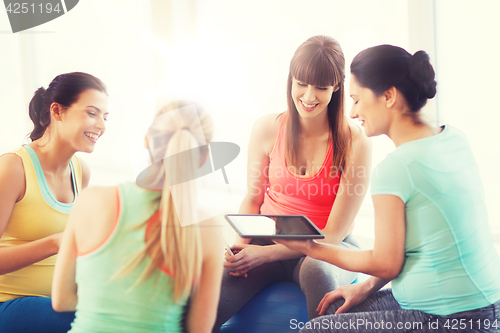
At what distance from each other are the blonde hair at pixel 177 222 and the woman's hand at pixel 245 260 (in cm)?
30

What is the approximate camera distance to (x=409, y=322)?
0.71m

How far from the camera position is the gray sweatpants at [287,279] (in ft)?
2.98

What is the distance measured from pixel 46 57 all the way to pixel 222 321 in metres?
1.08

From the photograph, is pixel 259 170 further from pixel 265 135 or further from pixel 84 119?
pixel 84 119

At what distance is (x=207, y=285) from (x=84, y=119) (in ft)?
1.76

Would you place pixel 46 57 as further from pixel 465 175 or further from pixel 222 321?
pixel 465 175

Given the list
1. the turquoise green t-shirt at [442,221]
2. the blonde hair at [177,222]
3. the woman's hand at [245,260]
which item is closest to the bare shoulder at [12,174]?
the blonde hair at [177,222]

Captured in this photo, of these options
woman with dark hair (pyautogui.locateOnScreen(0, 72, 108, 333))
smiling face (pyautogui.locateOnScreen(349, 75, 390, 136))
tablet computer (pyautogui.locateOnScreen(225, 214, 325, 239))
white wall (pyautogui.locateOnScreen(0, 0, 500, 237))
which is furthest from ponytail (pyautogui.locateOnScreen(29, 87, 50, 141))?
smiling face (pyautogui.locateOnScreen(349, 75, 390, 136))

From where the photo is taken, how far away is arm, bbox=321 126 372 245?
1018 mm

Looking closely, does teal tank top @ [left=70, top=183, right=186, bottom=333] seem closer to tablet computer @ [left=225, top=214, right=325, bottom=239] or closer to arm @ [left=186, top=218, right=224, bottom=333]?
arm @ [left=186, top=218, right=224, bottom=333]

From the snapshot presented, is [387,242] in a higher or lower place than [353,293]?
higher

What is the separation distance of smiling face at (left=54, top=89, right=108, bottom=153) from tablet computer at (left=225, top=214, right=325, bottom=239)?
42cm

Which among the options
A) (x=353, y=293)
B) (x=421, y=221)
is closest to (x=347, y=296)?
(x=353, y=293)

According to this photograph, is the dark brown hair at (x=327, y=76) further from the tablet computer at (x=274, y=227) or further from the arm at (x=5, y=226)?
the arm at (x=5, y=226)
